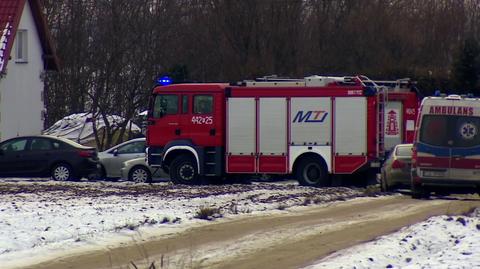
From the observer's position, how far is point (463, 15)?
64.2 meters

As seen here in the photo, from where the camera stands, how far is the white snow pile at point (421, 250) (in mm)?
12883

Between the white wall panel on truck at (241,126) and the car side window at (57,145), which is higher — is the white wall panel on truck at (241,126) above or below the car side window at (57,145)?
above

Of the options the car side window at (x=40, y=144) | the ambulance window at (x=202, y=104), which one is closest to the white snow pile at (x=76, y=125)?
the car side window at (x=40, y=144)

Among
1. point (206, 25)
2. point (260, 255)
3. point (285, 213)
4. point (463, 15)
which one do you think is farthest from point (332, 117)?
point (463, 15)

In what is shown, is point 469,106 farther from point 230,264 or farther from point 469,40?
point 469,40

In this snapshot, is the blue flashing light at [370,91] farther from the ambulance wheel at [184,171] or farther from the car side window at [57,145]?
the car side window at [57,145]

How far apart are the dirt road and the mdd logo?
6953mm

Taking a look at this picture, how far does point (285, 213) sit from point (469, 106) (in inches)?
231

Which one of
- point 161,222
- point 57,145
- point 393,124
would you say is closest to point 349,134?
point 393,124

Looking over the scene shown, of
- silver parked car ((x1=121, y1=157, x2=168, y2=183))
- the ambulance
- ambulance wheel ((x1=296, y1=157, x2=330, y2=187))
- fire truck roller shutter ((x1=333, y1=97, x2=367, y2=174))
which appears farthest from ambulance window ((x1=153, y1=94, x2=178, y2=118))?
the ambulance

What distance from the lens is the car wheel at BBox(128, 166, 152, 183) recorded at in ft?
102

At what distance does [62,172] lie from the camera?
99.4 ft

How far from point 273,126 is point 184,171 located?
2750 millimetres

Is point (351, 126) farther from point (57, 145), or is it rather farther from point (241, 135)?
point (57, 145)
